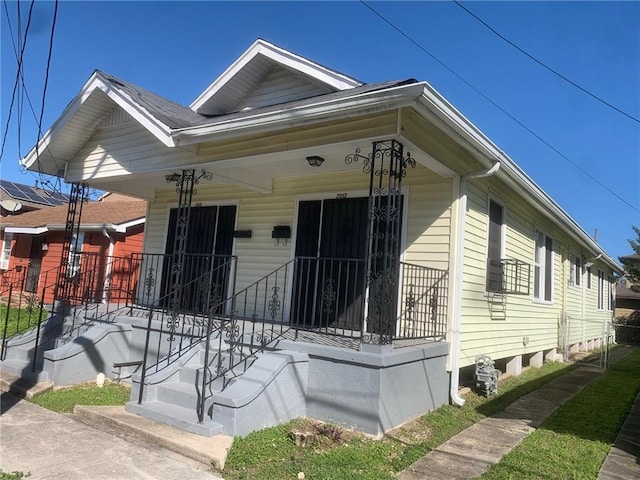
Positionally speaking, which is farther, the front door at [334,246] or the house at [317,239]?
the front door at [334,246]

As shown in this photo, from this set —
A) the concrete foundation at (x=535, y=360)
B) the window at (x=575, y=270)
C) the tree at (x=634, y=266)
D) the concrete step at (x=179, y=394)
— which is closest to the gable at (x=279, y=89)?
the concrete step at (x=179, y=394)

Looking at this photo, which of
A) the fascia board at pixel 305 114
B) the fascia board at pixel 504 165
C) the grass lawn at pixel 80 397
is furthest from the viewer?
the grass lawn at pixel 80 397

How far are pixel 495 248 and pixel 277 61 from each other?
4.55 meters

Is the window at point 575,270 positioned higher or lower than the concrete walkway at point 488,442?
higher

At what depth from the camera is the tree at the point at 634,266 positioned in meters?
25.8

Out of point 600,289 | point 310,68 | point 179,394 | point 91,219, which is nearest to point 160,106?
point 310,68

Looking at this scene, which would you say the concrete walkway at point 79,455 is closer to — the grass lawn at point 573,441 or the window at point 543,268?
the grass lawn at point 573,441

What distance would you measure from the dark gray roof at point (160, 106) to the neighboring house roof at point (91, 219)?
280 inches

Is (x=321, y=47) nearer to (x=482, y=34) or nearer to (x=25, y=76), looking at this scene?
(x=482, y=34)

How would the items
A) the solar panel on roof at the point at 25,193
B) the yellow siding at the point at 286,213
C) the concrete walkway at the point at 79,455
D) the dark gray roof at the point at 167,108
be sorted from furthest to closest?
1. the solar panel on roof at the point at 25,193
2. the dark gray roof at the point at 167,108
3. the yellow siding at the point at 286,213
4. the concrete walkway at the point at 79,455

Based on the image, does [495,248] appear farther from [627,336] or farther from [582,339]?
[627,336]

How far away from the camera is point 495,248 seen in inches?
287

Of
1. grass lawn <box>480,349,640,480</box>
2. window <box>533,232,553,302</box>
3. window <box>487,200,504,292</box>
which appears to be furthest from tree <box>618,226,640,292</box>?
grass lawn <box>480,349,640,480</box>

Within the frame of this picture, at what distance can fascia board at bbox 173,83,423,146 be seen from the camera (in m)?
4.36
